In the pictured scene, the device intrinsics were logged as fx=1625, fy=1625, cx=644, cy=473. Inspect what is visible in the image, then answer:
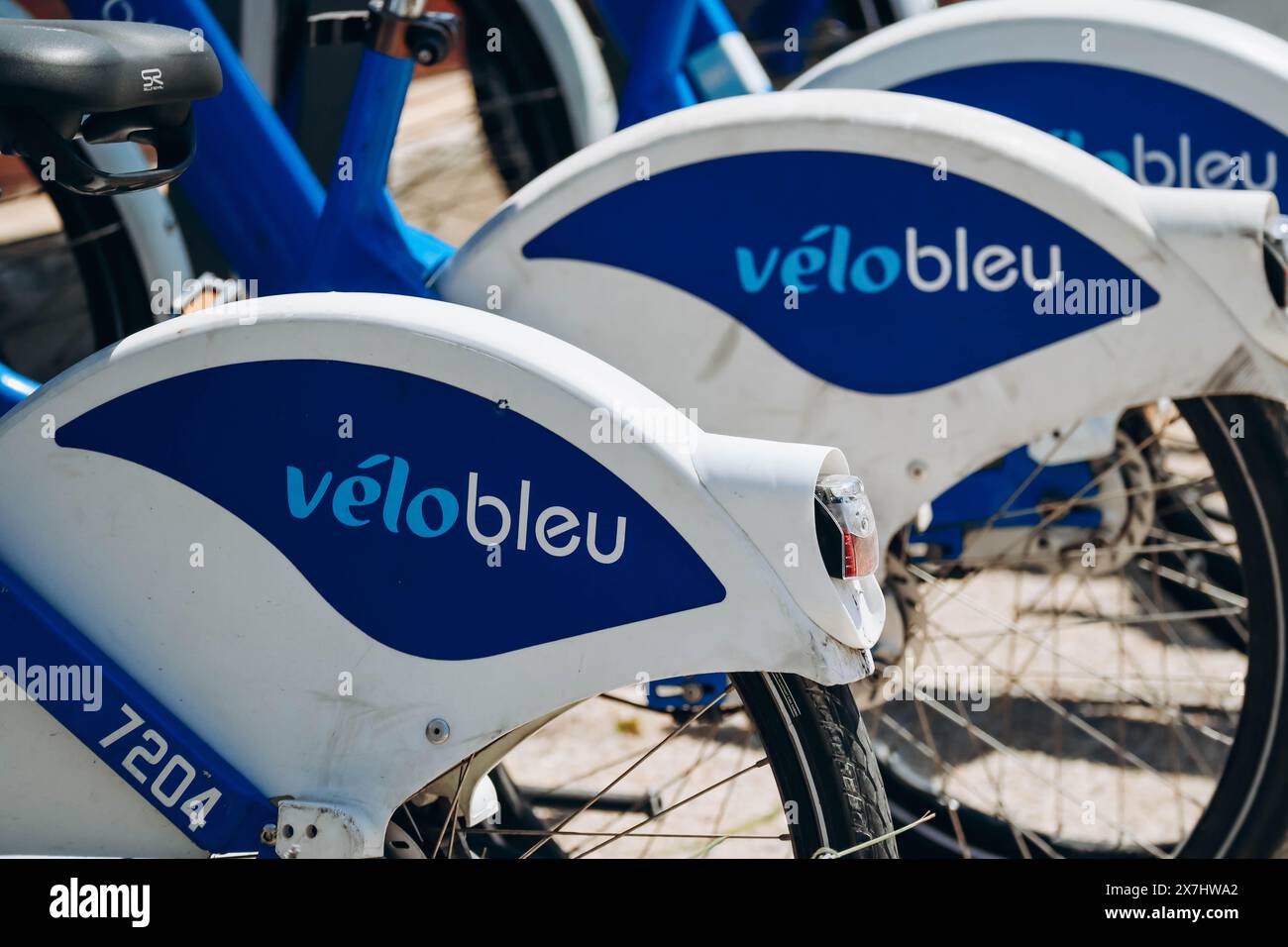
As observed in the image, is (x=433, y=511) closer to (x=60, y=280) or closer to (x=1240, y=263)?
(x=1240, y=263)

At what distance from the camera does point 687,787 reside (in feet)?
9.34

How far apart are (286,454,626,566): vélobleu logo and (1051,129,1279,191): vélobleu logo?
1.45m

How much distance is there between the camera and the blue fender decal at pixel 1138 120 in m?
2.58

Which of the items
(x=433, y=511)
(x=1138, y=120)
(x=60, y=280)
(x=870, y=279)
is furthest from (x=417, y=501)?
(x=60, y=280)

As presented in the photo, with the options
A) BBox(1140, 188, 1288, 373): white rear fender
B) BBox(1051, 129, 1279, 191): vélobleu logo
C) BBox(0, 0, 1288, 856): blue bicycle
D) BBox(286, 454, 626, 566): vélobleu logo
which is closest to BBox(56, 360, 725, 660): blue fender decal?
BBox(286, 454, 626, 566): vélobleu logo

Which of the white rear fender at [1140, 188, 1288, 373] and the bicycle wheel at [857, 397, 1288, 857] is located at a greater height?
the white rear fender at [1140, 188, 1288, 373]

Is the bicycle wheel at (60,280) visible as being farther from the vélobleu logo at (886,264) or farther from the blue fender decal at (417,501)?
the blue fender decal at (417,501)

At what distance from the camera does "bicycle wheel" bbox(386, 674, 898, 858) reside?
5.43 ft

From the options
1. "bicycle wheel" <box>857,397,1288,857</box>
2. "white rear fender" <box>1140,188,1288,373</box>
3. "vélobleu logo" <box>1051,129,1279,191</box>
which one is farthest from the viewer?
"vélobleu logo" <box>1051,129,1279,191</box>

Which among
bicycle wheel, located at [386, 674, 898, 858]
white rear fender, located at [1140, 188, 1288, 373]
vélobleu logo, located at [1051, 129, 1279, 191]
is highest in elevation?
vélobleu logo, located at [1051, 129, 1279, 191]

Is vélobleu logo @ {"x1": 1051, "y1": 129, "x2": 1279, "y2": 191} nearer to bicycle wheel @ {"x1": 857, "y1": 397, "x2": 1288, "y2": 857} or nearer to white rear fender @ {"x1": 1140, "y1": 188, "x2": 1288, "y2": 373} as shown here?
bicycle wheel @ {"x1": 857, "y1": 397, "x2": 1288, "y2": 857}

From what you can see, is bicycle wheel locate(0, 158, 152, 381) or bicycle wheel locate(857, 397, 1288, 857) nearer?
bicycle wheel locate(857, 397, 1288, 857)

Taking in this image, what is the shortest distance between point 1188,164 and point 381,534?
160cm
